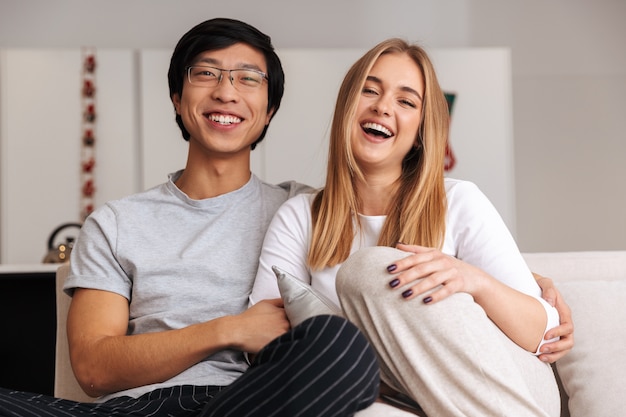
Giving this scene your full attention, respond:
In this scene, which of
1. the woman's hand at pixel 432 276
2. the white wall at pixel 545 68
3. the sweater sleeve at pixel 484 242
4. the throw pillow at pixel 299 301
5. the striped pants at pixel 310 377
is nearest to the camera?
the striped pants at pixel 310 377

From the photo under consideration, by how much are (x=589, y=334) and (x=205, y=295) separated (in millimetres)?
842

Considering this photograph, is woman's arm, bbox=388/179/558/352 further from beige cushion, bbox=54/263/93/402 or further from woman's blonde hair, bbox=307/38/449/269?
beige cushion, bbox=54/263/93/402

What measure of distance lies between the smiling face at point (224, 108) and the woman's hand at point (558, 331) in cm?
79

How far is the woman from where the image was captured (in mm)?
1374

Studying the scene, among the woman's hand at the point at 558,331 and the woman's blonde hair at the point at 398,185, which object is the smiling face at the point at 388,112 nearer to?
the woman's blonde hair at the point at 398,185

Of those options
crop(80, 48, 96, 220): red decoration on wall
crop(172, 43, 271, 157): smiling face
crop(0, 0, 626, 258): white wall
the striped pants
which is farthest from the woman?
crop(0, 0, 626, 258): white wall

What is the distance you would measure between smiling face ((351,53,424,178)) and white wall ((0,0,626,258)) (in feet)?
14.1

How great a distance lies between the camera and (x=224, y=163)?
2.08 m

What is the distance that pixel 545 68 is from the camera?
6.36 meters

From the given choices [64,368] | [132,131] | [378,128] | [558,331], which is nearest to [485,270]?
[558,331]

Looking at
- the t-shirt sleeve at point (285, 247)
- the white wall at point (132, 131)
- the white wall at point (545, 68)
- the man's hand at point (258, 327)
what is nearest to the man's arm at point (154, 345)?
the man's hand at point (258, 327)

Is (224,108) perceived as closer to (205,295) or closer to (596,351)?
(205,295)

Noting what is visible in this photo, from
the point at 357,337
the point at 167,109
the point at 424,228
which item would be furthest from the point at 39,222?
the point at 357,337

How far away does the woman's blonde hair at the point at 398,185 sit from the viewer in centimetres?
185
